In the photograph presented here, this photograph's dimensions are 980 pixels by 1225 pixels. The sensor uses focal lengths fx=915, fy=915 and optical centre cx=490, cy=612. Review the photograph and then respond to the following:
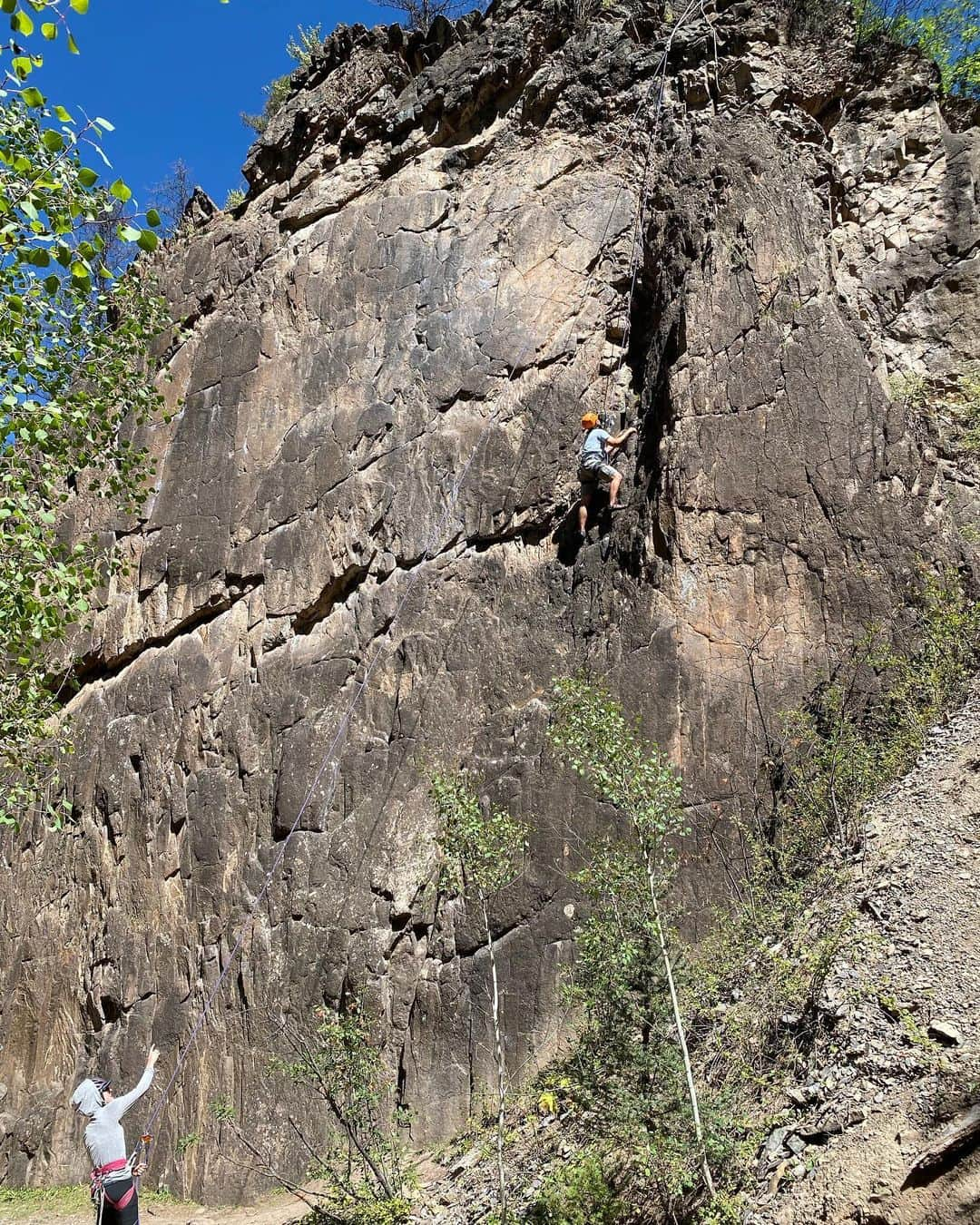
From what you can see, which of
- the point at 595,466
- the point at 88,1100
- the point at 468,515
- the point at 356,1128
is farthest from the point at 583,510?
the point at 88,1100

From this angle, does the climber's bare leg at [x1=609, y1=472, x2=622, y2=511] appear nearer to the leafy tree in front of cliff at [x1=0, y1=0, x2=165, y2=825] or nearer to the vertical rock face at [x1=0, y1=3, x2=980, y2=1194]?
the vertical rock face at [x1=0, y1=3, x2=980, y2=1194]

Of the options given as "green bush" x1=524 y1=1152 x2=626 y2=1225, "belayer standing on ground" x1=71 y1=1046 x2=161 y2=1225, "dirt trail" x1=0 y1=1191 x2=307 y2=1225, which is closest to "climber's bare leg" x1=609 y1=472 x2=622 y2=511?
"green bush" x1=524 y1=1152 x2=626 y2=1225

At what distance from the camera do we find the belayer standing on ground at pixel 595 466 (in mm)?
11586

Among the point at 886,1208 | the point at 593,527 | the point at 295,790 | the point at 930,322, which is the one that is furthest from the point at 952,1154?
the point at 930,322

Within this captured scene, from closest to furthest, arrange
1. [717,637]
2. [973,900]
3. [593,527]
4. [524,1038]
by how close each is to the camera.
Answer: [973,900] < [524,1038] < [717,637] < [593,527]

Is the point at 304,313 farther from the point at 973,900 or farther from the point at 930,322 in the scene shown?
the point at 973,900

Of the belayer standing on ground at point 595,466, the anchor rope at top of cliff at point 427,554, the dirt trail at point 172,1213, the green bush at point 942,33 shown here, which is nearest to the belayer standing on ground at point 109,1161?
the dirt trail at point 172,1213

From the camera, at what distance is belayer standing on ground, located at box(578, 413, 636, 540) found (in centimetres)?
1159

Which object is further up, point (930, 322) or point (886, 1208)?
point (930, 322)

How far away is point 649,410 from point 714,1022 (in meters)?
7.39

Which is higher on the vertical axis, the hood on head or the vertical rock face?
the vertical rock face

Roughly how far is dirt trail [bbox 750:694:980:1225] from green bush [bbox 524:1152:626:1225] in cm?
122

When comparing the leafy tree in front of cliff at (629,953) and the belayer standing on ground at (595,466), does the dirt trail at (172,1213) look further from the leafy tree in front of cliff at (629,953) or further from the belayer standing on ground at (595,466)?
the belayer standing on ground at (595,466)

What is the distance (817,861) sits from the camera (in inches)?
349
